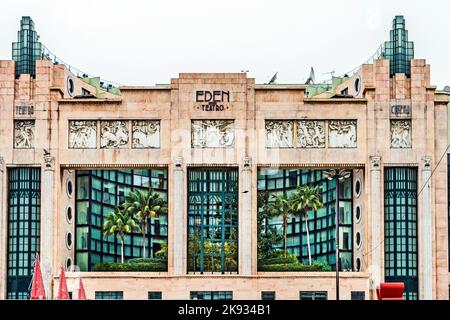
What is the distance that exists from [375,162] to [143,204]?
18.3m

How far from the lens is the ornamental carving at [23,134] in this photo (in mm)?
76250

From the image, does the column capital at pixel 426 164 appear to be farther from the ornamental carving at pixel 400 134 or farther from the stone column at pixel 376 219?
the stone column at pixel 376 219

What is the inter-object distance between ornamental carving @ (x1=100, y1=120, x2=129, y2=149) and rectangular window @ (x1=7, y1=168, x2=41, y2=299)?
528 centimetres

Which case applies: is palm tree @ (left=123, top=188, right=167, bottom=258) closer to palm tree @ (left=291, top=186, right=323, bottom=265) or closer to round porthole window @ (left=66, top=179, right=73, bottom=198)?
round porthole window @ (left=66, top=179, right=73, bottom=198)

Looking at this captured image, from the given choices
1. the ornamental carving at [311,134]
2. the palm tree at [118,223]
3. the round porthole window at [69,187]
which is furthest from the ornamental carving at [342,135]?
the round porthole window at [69,187]

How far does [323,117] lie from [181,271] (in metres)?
15.3

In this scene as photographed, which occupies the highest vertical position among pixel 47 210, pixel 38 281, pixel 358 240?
pixel 47 210

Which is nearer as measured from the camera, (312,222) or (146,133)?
(146,133)

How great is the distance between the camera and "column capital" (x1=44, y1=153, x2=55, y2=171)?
75.1 metres

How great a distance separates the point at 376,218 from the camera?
74.4 metres

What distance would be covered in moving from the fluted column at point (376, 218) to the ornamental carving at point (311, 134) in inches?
158

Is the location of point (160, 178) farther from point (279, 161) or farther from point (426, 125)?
point (426, 125)

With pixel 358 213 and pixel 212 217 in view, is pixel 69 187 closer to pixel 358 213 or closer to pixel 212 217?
pixel 212 217

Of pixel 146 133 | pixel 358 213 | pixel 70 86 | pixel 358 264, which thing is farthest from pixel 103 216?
pixel 358 264
